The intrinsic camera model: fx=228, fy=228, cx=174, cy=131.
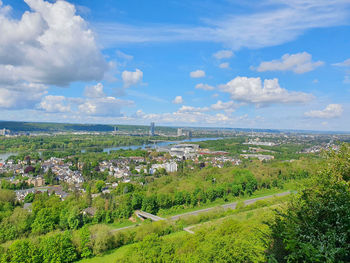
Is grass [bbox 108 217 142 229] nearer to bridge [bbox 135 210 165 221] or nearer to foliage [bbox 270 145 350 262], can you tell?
bridge [bbox 135 210 165 221]

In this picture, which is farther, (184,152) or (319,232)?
(184,152)

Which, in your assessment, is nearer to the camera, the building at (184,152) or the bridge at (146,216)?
the bridge at (146,216)

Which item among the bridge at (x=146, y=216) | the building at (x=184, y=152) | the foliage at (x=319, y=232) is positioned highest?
the foliage at (x=319, y=232)

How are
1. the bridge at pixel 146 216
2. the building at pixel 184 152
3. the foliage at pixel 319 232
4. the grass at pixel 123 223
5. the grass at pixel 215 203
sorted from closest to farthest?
the foliage at pixel 319 232
the grass at pixel 123 223
the bridge at pixel 146 216
the grass at pixel 215 203
the building at pixel 184 152

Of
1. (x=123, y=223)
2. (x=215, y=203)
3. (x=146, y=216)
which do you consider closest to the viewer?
(x=123, y=223)

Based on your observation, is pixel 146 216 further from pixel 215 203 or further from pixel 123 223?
pixel 215 203

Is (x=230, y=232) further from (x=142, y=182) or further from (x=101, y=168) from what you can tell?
(x=101, y=168)

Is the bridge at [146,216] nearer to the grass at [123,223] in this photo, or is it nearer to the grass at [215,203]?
the grass at [123,223]

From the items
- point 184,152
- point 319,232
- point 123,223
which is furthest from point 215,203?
point 184,152

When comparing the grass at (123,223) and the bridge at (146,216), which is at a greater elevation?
the bridge at (146,216)

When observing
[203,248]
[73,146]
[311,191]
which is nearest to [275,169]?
[203,248]

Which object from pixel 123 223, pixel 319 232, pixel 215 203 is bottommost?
pixel 123 223

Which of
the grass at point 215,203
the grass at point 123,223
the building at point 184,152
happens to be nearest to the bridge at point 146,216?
the grass at point 123,223
